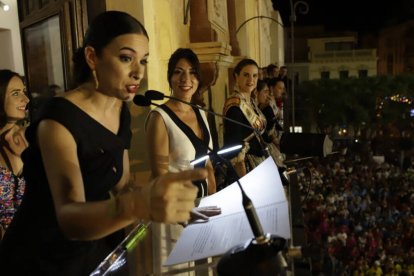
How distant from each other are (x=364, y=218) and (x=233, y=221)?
9436mm

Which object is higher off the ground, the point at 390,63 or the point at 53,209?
the point at 390,63

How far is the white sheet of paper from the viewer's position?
104 cm

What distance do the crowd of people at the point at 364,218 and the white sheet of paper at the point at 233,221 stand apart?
3478 millimetres

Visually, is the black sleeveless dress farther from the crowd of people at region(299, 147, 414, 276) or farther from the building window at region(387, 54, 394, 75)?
the building window at region(387, 54, 394, 75)

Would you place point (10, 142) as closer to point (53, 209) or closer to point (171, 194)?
Answer: point (53, 209)

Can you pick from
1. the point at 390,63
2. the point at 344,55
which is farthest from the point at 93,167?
the point at 390,63

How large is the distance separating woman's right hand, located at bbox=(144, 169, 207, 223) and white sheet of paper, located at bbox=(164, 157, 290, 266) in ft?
0.75

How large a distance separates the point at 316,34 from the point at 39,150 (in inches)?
1417

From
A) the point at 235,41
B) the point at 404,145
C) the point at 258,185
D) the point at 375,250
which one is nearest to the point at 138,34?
the point at 258,185

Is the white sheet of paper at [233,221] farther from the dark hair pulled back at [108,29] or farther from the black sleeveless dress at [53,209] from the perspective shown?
the dark hair pulled back at [108,29]

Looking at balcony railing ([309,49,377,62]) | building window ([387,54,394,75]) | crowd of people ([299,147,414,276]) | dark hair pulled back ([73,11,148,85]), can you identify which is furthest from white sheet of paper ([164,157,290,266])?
building window ([387,54,394,75])

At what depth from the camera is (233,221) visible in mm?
1078

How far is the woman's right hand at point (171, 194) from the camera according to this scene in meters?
0.77

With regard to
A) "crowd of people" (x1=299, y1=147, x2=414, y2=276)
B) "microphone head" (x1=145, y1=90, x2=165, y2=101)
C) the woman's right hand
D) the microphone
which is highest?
"microphone head" (x1=145, y1=90, x2=165, y2=101)
